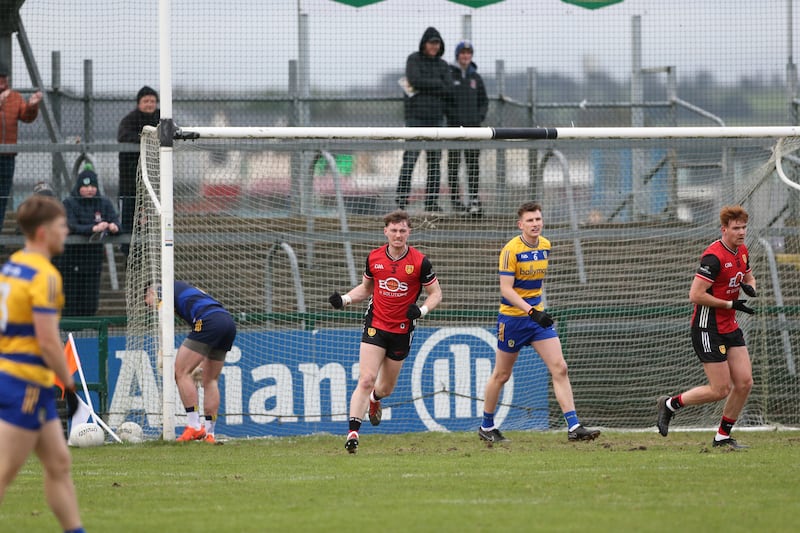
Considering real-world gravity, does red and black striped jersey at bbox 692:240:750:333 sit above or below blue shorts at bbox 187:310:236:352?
above

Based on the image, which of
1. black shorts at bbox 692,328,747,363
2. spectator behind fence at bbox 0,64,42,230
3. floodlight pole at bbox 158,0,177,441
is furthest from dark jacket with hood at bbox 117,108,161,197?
black shorts at bbox 692,328,747,363

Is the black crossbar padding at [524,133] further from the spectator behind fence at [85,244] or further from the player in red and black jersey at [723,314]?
the spectator behind fence at [85,244]

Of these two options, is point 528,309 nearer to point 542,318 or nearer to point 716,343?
point 542,318

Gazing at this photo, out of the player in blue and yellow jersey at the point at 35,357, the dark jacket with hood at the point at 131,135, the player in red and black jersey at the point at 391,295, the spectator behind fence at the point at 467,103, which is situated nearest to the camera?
the player in blue and yellow jersey at the point at 35,357

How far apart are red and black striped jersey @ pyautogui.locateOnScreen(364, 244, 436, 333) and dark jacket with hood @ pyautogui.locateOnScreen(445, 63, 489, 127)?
5027 mm

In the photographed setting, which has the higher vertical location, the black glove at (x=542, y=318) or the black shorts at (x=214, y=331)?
the black glove at (x=542, y=318)

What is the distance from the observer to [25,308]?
19.9 ft

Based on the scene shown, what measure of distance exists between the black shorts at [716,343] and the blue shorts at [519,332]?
1.47m

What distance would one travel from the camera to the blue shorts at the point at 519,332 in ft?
38.8

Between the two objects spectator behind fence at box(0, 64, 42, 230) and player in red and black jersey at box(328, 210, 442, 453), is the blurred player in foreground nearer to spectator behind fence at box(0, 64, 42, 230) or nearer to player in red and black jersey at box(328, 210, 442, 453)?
player in red and black jersey at box(328, 210, 442, 453)

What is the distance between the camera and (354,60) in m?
16.2

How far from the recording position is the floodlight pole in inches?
505

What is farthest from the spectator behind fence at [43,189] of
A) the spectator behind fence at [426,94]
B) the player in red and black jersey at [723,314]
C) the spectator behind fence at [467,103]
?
the player in red and black jersey at [723,314]

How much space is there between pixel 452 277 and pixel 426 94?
2.61 metres
